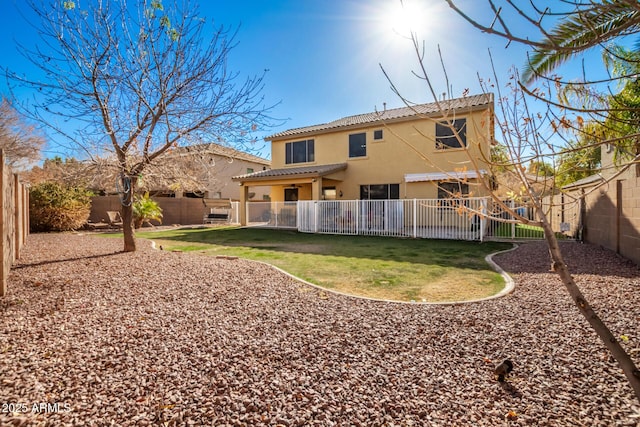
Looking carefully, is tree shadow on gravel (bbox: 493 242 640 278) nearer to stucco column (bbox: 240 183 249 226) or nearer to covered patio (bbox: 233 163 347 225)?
covered patio (bbox: 233 163 347 225)

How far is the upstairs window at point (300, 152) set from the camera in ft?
68.0

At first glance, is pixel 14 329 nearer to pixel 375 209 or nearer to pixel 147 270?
pixel 147 270

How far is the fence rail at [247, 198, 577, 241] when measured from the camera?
44.0ft

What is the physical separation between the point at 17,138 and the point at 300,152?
19261 millimetres

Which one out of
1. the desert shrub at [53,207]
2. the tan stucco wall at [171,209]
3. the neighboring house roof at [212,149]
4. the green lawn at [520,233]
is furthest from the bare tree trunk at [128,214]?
the tan stucco wall at [171,209]

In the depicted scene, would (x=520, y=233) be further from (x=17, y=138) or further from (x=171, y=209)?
(x=17, y=138)

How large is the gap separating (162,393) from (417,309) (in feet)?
10.6

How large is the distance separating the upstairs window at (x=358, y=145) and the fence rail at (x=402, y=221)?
4.24 metres

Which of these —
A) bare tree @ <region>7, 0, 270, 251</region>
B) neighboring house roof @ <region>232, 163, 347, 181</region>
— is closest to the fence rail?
neighboring house roof @ <region>232, 163, 347, 181</region>

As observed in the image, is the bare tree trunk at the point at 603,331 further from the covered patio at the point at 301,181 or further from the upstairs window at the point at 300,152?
the upstairs window at the point at 300,152

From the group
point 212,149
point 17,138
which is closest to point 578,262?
point 212,149

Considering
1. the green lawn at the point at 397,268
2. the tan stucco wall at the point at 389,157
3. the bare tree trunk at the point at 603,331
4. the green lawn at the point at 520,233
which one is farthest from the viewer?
the tan stucco wall at the point at 389,157

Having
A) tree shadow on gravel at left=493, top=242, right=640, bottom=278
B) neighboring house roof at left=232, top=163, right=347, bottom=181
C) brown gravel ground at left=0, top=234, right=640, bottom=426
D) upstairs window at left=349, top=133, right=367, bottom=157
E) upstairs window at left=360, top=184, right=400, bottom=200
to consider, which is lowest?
brown gravel ground at left=0, top=234, right=640, bottom=426

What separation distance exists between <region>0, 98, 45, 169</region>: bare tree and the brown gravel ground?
2204cm
